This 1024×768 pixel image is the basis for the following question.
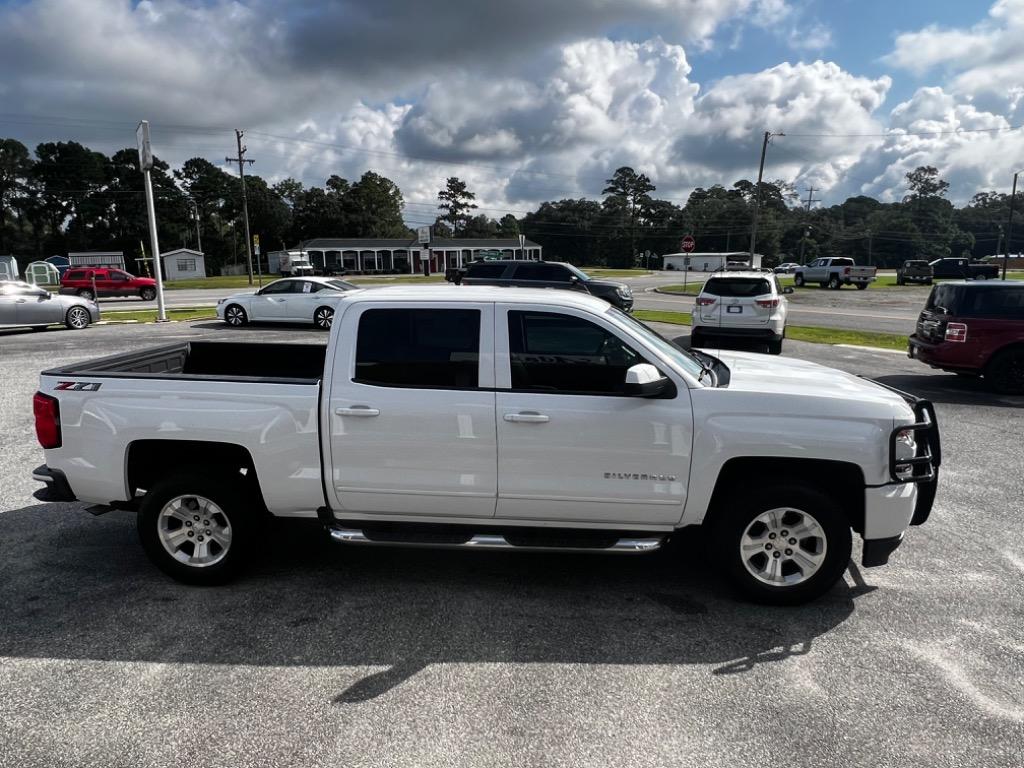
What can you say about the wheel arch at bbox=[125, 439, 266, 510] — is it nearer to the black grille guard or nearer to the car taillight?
the black grille guard

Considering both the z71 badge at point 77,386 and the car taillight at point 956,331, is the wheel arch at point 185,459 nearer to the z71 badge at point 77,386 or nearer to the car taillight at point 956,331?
the z71 badge at point 77,386

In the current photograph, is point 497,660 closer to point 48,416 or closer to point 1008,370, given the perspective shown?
point 48,416

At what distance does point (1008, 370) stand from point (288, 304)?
17473 millimetres

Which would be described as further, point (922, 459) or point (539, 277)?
point (539, 277)

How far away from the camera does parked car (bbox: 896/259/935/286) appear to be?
49.0 m

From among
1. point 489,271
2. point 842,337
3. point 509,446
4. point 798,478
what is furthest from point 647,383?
point 489,271

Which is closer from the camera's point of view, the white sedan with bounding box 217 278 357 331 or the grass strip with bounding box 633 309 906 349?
the grass strip with bounding box 633 309 906 349

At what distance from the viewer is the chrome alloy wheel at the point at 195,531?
164 inches

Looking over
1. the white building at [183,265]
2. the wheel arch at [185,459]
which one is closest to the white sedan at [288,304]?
the wheel arch at [185,459]

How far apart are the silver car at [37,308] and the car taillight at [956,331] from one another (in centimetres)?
2138

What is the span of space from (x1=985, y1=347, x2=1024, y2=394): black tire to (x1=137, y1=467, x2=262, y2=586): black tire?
1102cm

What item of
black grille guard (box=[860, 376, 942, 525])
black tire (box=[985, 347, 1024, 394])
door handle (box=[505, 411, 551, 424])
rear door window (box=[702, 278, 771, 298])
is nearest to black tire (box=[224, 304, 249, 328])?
rear door window (box=[702, 278, 771, 298])

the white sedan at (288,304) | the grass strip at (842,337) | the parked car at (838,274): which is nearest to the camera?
the grass strip at (842,337)

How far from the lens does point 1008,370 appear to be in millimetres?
10180
